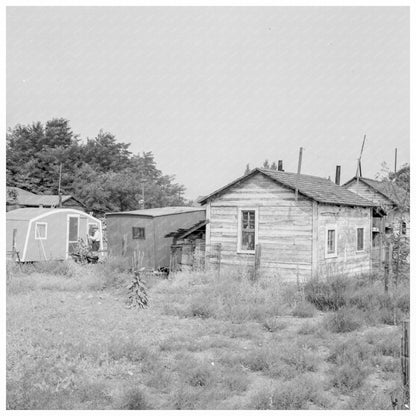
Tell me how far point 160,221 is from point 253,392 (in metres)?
14.8

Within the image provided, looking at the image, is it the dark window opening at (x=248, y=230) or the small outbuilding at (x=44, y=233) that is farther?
the small outbuilding at (x=44, y=233)

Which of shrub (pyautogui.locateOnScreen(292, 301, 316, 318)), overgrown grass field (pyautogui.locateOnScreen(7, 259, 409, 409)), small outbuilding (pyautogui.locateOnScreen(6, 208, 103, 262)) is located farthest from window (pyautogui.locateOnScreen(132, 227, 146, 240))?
shrub (pyautogui.locateOnScreen(292, 301, 316, 318))

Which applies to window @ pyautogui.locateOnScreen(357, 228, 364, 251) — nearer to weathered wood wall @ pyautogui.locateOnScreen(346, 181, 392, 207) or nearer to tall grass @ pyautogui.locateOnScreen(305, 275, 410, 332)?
tall grass @ pyautogui.locateOnScreen(305, 275, 410, 332)

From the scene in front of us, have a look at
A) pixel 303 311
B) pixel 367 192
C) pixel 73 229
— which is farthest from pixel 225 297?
pixel 367 192

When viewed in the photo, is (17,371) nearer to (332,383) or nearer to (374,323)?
(332,383)

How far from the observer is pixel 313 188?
17672 millimetres

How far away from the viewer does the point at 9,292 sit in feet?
46.9

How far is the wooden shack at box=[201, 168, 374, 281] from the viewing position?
16.3 m

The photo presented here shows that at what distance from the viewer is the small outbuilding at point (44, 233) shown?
21781 millimetres

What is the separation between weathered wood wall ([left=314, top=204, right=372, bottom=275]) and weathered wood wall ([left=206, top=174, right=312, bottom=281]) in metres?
0.48

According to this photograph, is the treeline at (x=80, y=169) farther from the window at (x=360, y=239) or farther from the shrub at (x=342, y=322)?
the shrub at (x=342, y=322)

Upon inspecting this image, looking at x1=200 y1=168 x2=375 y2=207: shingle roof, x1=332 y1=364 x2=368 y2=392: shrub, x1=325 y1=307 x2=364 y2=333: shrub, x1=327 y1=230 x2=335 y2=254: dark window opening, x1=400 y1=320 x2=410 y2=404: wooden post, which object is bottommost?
x1=332 y1=364 x2=368 y2=392: shrub

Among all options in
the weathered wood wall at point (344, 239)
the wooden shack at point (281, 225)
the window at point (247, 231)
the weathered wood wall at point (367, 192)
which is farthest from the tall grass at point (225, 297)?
the weathered wood wall at point (367, 192)
